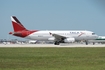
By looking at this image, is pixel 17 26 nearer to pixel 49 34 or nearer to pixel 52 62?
pixel 49 34

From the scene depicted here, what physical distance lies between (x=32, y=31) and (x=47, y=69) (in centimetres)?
5340

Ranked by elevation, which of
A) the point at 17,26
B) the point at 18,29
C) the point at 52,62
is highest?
the point at 17,26

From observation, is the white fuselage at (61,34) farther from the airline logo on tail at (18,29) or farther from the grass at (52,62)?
the grass at (52,62)

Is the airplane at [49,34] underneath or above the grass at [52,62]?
above

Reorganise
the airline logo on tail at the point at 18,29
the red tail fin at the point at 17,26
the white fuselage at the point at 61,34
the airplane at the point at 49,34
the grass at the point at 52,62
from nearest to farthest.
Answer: the grass at the point at 52,62
the airplane at the point at 49,34
the white fuselage at the point at 61,34
the airline logo on tail at the point at 18,29
the red tail fin at the point at 17,26

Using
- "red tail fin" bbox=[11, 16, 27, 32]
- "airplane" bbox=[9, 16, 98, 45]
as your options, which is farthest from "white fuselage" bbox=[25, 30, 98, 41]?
"red tail fin" bbox=[11, 16, 27, 32]

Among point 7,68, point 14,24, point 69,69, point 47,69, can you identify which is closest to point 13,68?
point 7,68

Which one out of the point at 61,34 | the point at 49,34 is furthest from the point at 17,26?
the point at 61,34

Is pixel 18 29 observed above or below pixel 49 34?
above

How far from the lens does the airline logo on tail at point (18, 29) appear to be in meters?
67.9

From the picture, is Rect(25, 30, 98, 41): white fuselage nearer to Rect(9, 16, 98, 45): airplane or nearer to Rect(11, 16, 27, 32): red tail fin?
Rect(9, 16, 98, 45): airplane

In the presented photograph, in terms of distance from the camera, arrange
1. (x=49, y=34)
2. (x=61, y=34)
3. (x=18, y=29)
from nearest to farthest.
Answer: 1. (x=49, y=34)
2. (x=61, y=34)
3. (x=18, y=29)

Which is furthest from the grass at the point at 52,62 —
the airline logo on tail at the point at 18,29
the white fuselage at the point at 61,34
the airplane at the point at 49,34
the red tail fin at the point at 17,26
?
the red tail fin at the point at 17,26

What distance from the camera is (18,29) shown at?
69938 millimetres
